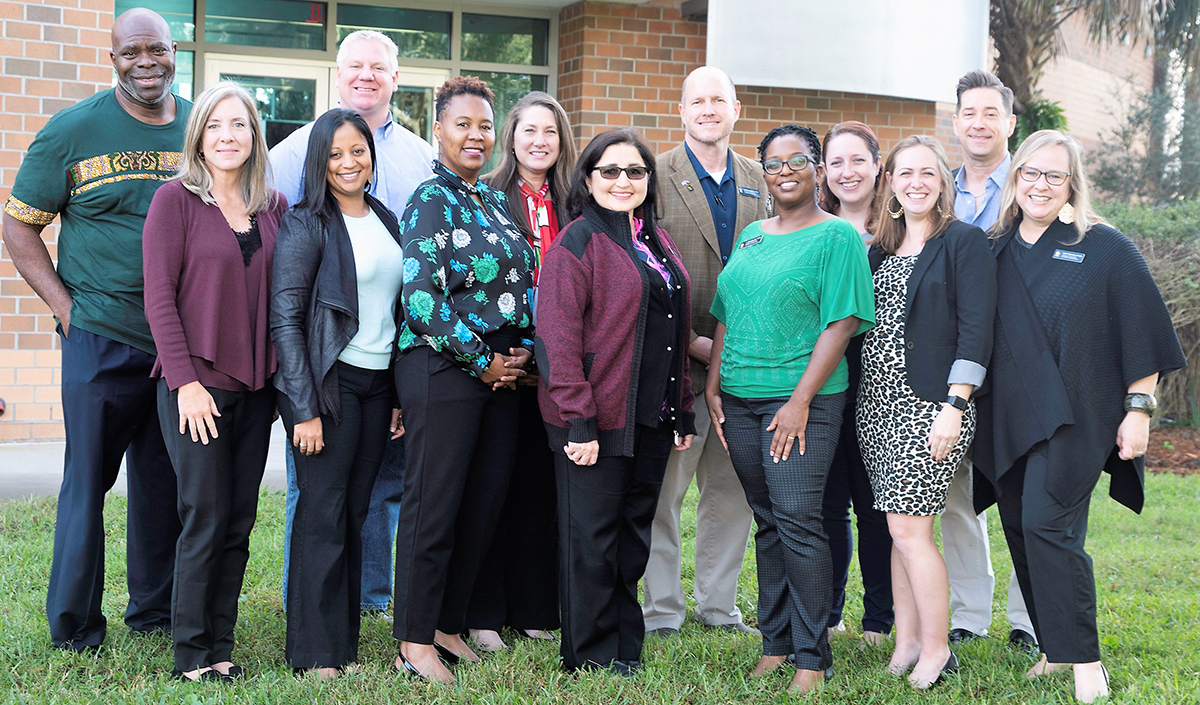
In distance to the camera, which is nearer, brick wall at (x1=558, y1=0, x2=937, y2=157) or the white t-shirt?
the white t-shirt

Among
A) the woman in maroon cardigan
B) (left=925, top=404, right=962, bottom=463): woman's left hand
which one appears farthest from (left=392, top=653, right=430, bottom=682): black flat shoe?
(left=925, top=404, right=962, bottom=463): woman's left hand

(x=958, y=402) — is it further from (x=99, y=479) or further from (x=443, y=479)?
(x=99, y=479)

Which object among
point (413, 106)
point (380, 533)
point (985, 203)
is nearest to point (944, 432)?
point (985, 203)

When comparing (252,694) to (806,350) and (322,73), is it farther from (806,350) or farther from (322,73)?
(322,73)

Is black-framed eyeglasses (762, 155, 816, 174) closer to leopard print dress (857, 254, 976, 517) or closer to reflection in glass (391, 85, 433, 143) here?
leopard print dress (857, 254, 976, 517)

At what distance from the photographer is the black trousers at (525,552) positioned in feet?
14.6

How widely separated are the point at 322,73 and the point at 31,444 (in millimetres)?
4078

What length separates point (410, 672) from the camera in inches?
160

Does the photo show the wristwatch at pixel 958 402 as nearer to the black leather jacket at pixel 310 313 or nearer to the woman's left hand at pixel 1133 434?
the woman's left hand at pixel 1133 434

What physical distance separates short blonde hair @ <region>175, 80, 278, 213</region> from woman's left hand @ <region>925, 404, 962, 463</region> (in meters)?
2.65

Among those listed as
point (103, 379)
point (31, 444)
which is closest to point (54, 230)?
point (31, 444)

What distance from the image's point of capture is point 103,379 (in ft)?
13.5

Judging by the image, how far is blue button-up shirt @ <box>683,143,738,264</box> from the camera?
15.7 feet

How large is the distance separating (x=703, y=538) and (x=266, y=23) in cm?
683
